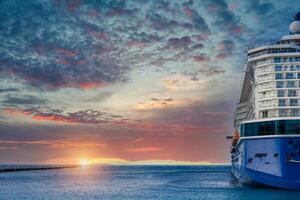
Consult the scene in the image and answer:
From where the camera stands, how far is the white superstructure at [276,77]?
52.4 meters

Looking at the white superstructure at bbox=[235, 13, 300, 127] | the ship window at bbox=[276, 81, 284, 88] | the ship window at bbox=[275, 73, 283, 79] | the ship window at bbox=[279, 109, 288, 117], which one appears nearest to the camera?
the ship window at bbox=[279, 109, 288, 117]

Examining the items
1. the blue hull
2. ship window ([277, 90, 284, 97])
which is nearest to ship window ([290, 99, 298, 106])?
ship window ([277, 90, 284, 97])

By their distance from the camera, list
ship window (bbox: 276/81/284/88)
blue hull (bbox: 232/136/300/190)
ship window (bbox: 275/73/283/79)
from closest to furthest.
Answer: blue hull (bbox: 232/136/300/190) → ship window (bbox: 276/81/284/88) → ship window (bbox: 275/73/283/79)

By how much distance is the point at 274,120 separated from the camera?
Answer: 1993 inches

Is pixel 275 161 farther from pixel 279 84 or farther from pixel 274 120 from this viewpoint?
pixel 279 84

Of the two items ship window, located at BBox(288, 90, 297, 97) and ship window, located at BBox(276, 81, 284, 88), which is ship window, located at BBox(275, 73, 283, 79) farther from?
ship window, located at BBox(288, 90, 297, 97)

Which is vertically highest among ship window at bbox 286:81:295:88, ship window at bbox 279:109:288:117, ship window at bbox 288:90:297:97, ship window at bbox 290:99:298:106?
ship window at bbox 286:81:295:88

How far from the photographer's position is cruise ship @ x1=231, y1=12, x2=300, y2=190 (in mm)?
48875

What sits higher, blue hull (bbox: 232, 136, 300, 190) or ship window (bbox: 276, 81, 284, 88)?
ship window (bbox: 276, 81, 284, 88)

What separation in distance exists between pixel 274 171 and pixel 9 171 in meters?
157

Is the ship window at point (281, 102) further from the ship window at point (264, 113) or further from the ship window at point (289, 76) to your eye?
the ship window at point (289, 76)

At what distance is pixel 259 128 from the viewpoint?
171 feet

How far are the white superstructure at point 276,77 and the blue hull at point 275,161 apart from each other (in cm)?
383

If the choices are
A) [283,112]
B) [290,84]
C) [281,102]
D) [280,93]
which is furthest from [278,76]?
[283,112]
